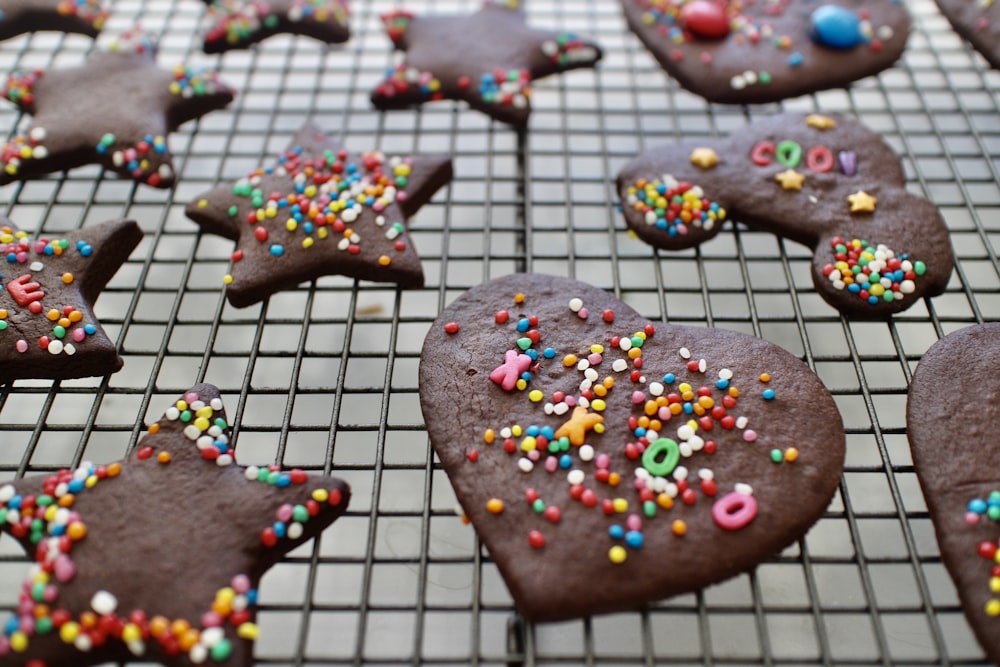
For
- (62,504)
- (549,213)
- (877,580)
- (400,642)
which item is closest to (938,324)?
(877,580)

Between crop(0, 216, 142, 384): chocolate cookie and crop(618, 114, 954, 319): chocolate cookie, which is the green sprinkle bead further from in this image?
crop(618, 114, 954, 319): chocolate cookie

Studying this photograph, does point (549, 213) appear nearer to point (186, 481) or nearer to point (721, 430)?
point (721, 430)

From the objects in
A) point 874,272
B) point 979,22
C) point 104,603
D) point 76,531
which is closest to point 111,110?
point 76,531

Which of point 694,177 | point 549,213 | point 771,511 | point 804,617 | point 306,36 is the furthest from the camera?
point 306,36

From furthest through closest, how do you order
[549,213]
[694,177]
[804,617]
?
[549,213]
[694,177]
[804,617]

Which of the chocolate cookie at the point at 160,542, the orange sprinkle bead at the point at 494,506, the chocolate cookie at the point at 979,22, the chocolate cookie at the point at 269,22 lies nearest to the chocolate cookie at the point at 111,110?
the chocolate cookie at the point at 269,22

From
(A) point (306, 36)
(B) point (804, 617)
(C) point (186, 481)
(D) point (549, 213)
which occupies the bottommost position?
(B) point (804, 617)

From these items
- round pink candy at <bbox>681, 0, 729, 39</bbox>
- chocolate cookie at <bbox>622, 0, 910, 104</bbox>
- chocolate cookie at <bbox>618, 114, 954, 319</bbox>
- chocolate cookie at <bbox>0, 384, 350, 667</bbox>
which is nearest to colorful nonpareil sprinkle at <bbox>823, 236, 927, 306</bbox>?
chocolate cookie at <bbox>618, 114, 954, 319</bbox>
